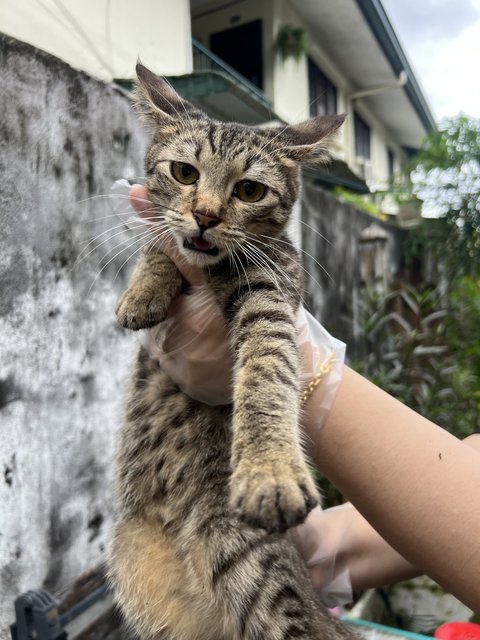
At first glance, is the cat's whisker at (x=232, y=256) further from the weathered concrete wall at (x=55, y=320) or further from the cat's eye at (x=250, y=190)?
the weathered concrete wall at (x=55, y=320)

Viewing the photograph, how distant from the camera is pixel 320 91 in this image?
8.55m

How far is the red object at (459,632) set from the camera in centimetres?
197

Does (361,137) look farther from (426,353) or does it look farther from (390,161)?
(426,353)

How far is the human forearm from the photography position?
1.32 metres

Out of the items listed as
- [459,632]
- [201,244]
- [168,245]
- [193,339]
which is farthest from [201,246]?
[459,632]

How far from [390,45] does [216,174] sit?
7725 mm

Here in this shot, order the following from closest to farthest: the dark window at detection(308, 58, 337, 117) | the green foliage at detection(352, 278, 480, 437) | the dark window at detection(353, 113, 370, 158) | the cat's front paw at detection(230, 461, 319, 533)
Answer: the cat's front paw at detection(230, 461, 319, 533)
the green foliage at detection(352, 278, 480, 437)
the dark window at detection(308, 58, 337, 117)
the dark window at detection(353, 113, 370, 158)

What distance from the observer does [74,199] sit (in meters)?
2.51

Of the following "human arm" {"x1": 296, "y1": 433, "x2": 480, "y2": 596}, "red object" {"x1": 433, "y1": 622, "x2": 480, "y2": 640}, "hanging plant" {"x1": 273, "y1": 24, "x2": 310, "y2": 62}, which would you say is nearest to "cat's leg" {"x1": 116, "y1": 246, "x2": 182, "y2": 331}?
"human arm" {"x1": 296, "y1": 433, "x2": 480, "y2": 596}

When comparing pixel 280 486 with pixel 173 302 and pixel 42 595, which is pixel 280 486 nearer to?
pixel 173 302

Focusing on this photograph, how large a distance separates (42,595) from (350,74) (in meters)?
9.52

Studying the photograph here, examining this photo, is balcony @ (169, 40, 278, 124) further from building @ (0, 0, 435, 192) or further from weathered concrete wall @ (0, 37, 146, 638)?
weathered concrete wall @ (0, 37, 146, 638)

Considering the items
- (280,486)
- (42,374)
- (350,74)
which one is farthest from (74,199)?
(350,74)

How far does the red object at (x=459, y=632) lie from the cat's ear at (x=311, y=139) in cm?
192
